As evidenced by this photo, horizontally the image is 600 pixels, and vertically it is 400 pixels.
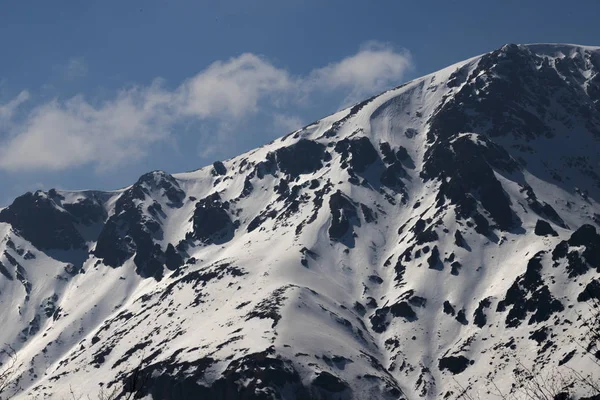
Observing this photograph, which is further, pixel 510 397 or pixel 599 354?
pixel 510 397

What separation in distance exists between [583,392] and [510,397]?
1922 centimetres

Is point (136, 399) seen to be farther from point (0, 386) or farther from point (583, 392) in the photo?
point (583, 392)

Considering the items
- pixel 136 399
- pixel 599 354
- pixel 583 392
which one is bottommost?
pixel 136 399

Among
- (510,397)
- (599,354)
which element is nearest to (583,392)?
(510,397)

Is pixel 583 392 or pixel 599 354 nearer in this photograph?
pixel 599 354

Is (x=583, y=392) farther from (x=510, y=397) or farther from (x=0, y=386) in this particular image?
(x=0, y=386)

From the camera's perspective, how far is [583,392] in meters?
186

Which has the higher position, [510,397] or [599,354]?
[510,397]

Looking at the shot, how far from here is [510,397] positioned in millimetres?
198625

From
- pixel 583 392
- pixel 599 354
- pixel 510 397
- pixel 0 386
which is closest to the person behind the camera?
pixel 599 354

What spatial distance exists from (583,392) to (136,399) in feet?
577

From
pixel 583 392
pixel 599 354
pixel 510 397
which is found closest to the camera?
pixel 599 354

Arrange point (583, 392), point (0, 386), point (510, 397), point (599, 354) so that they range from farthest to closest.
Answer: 1. point (510, 397)
2. point (583, 392)
3. point (0, 386)
4. point (599, 354)

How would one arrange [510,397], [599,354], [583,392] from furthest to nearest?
[510,397]
[583,392]
[599,354]
